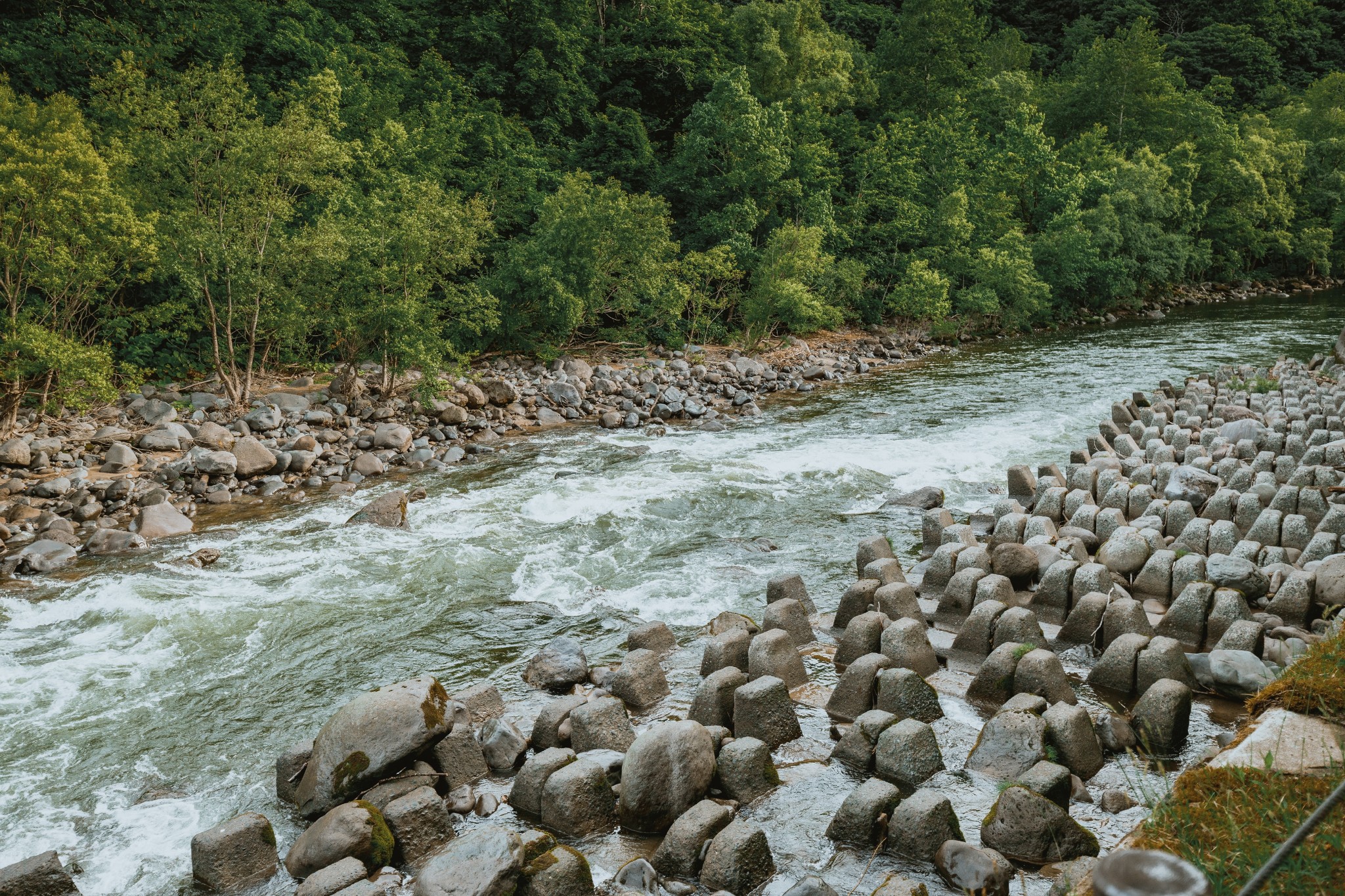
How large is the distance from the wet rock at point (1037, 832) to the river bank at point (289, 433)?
1022 cm

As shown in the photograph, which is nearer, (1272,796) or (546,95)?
(1272,796)

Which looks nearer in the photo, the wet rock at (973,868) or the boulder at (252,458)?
the wet rock at (973,868)

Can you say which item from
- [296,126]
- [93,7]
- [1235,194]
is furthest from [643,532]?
[1235,194]

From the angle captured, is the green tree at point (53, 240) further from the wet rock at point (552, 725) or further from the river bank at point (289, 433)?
the wet rock at point (552, 725)

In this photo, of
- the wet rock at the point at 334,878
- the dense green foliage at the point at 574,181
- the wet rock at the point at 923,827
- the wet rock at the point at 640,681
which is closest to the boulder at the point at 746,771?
the wet rock at the point at 923,827

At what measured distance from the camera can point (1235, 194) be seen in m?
46.3

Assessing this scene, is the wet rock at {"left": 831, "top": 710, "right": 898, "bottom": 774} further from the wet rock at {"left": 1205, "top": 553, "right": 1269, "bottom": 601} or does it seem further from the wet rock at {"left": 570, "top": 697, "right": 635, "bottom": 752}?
the wet rock at {"left": 1205, "top": 553, "right": 1269, "bottom": 601}

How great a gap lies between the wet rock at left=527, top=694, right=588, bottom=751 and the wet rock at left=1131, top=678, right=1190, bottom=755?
160 inches

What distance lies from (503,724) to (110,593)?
20.9 ft

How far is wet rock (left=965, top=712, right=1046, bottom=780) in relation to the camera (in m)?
5.75

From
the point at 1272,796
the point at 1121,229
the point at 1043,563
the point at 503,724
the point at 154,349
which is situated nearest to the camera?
the point at 1272,796

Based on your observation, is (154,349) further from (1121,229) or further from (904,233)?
(1121,229)

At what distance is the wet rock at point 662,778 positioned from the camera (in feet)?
18.3

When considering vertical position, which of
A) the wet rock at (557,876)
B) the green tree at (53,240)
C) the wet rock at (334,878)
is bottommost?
the wet rock at (334,878)
